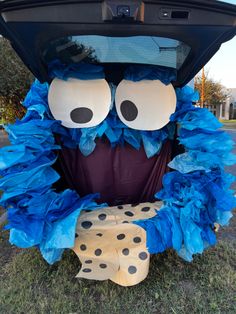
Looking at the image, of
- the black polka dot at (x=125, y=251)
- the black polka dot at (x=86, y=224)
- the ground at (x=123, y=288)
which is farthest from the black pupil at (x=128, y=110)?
the ground at (x=123, y=288)

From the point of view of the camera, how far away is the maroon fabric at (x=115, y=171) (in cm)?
233

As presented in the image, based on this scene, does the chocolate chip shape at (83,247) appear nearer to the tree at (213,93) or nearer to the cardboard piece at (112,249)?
the cardboard piece at (112,249)

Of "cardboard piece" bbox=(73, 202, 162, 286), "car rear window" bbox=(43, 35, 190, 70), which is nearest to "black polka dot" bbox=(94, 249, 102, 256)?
"cardboard piece" bbox=(73, 202, 162, 286)

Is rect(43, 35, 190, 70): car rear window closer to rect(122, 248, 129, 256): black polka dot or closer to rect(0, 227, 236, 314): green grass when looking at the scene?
rect(122, 248, 129, 256): black polka dot

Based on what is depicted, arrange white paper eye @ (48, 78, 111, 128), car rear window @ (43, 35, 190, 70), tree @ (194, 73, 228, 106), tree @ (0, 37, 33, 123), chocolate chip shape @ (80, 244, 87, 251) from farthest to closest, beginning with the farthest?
tree @ (194, 73, 228, 106), tree @ (0, 37, 33, 123), white paper eye @ (48, 78, 111, 128), chocolate chip shape @ (80, 244, 87, 251), car rear window @ (43, 35, 190, 70)

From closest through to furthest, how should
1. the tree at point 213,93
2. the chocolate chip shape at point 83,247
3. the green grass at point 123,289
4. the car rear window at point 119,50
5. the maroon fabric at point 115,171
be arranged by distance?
1. the car rear window at point 119,50
2. the green grass at point 123,289
3. the chocolate chip shape at point 83,247
4. the maroon fabric at point 115,171
5. the tree at point 213,93

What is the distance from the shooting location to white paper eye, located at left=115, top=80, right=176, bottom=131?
2.21 metres

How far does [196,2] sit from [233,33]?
0.35 metres

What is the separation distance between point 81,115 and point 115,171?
52 cm

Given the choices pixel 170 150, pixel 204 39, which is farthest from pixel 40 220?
pixel 204 39

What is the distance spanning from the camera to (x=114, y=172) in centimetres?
237

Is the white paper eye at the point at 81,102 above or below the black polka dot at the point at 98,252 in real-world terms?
above

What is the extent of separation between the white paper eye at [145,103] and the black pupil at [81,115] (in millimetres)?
218

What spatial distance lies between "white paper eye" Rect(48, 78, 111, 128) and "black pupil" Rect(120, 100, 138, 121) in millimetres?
117
